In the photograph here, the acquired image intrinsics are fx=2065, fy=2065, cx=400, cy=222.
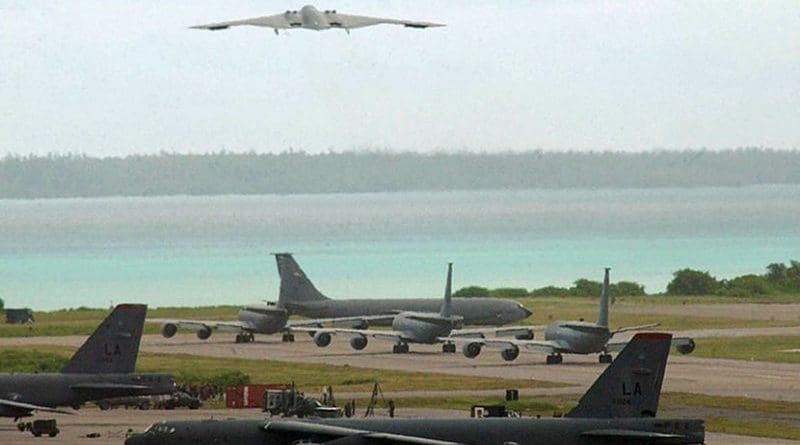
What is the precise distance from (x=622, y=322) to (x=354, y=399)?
62.1 meters

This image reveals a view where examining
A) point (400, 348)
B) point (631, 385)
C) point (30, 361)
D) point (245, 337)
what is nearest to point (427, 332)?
point (400, 348)

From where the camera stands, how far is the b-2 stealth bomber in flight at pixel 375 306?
159875 millimetres

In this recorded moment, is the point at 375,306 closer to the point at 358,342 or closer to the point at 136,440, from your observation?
the point at 358,342

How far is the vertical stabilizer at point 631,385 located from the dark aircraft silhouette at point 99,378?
74.6 feet

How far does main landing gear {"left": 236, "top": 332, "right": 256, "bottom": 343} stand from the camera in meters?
155

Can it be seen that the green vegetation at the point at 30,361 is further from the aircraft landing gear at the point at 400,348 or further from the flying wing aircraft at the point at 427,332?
the aircraft landing gear at the point at 400,348

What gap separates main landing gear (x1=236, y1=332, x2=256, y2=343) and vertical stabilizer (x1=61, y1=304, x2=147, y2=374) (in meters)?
64.3

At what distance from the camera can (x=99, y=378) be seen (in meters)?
90.1

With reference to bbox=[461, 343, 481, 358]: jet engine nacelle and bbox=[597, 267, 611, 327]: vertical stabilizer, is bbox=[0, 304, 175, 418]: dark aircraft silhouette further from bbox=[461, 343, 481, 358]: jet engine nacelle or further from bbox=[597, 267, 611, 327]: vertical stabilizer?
bbox=[461, 343, 481, 358]: jet engine nacelle

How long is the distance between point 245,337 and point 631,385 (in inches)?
3315

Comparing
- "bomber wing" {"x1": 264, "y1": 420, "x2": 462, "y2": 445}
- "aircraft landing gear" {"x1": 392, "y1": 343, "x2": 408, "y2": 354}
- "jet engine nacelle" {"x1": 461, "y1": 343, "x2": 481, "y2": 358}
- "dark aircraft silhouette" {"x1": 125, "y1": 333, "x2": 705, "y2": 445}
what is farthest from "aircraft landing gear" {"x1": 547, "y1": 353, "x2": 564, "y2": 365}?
"bomber wing" {"x1": 264, "y1": 420, "x2": 462, "y2": 445}

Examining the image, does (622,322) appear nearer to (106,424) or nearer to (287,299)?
(287,299)

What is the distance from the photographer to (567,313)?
591 feet

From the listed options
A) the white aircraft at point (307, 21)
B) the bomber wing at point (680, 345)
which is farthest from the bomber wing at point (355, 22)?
the bomber wing at point (680, 345)
